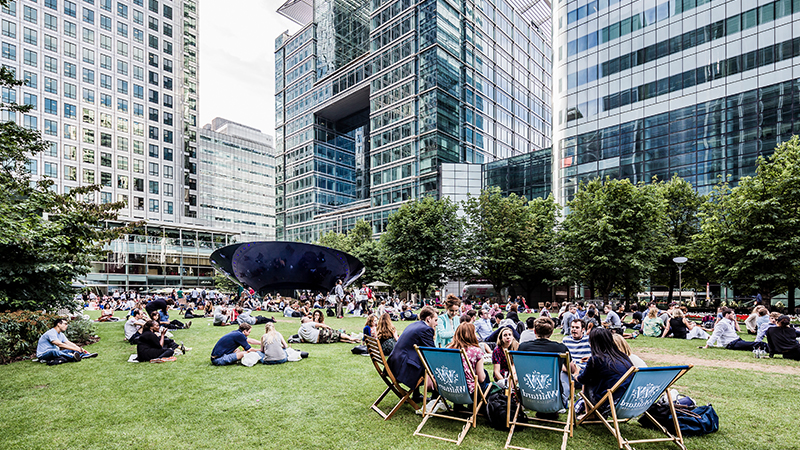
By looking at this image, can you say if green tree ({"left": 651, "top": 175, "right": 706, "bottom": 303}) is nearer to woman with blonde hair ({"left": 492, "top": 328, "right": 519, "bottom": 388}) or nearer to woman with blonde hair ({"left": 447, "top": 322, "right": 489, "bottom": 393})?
woman with blonde hair ({"left": 492, "top": 328, "right": 519, "bottom": 388})

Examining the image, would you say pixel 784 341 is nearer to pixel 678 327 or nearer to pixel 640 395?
pixel 678 327

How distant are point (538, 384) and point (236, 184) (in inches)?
5154

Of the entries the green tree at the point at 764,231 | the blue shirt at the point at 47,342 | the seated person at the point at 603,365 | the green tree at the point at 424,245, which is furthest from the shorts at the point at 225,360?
the green tree at the point at 424,245

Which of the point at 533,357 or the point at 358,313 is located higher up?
the point at 533,357

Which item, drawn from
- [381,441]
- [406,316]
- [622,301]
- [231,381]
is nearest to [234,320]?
[406,316]

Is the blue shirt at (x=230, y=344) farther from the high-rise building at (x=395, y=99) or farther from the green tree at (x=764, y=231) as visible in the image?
the high-rise building at (x=395, y=99)

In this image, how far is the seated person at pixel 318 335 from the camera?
1380cm

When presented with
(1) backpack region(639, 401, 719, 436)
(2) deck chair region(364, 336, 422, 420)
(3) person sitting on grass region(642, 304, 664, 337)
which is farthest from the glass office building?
(2) deck chair region(364, 336, 422, 420)

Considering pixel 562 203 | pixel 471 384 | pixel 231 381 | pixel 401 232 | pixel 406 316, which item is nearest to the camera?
pixel 471 384

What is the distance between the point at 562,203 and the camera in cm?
5025

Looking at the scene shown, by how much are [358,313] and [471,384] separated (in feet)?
75.6

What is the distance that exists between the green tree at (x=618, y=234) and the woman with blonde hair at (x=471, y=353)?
26.1 meters

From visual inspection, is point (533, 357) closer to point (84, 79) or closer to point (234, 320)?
point (234, 320)

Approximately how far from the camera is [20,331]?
11.5 m
